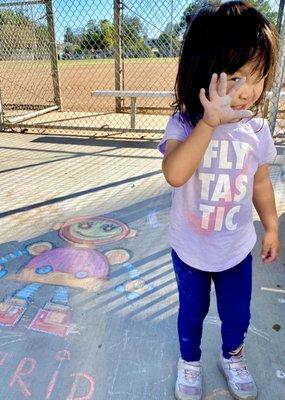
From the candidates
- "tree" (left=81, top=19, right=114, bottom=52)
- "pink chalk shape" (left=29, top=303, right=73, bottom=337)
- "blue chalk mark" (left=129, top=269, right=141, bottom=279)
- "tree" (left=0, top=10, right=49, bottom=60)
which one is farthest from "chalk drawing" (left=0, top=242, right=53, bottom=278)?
"tree" (left=81, top=19, right=114, bottom=52)

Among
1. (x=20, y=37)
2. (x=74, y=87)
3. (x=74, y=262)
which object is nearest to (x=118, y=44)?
(x=20, y=37)

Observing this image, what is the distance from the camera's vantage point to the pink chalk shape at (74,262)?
2.08 m

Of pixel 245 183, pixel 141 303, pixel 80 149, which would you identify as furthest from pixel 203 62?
pixel 80 149

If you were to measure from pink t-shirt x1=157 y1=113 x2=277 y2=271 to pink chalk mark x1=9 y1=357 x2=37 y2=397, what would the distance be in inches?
30.3

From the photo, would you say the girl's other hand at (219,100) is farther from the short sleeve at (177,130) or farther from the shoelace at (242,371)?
the shoelace at (242,371)

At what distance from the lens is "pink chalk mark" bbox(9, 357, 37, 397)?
139 cm

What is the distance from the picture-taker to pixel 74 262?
2156 mm

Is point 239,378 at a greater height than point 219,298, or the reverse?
point 219,298

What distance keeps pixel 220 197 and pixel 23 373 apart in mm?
1025

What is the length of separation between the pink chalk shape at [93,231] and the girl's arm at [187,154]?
1.39 metres

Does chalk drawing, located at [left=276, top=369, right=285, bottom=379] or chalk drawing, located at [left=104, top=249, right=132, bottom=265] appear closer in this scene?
chalk drawing, located at [left=276, top=369, right=285, bottom=379]

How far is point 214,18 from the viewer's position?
967 millimetres

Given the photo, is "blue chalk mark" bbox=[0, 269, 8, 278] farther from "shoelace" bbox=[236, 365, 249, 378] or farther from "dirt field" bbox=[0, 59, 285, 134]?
"dirt field" bbox=[0, 59, 285, 134]

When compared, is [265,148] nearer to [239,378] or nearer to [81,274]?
[239,378]
